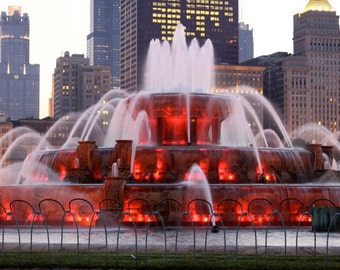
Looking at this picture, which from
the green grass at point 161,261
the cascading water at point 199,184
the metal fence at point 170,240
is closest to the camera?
the green grass at point 161,261

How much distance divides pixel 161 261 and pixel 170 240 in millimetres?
4616

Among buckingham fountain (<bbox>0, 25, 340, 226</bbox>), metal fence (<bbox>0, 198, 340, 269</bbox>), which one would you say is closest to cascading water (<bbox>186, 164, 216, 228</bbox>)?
buckingham fountain (<bbox>0, 25, 340, 226</bbox>)

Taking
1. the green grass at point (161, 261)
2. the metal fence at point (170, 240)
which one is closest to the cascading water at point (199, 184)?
the metal fence at point (170, 240)

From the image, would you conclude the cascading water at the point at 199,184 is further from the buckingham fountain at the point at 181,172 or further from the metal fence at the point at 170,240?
the metal fence at the point at 170,240

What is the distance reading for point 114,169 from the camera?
35.3 metres

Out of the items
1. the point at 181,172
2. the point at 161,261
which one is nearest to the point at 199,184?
the point at 181,172

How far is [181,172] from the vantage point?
35312 millimetres

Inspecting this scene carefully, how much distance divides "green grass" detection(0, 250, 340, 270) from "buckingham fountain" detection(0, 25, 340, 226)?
2.35 metres

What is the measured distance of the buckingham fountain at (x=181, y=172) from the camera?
97.8ft

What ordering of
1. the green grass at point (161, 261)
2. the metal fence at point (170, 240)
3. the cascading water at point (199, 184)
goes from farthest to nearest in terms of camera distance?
the cascading water at point (199, 184) → the metal fence at point (170, 240) → the green grass at point (161, 261)

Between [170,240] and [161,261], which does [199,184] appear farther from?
[161,261]

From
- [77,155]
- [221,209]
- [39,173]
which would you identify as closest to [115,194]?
[221,209]

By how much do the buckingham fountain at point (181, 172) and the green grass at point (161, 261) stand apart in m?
2.35

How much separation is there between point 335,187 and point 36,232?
12.2 m
